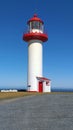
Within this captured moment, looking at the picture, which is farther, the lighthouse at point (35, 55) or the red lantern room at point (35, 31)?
the red lantern room at point (35, 31)

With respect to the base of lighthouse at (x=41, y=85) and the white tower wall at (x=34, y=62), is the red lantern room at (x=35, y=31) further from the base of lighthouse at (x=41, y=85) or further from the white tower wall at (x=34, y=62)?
the base of lighthouse at (x=41, y=85)

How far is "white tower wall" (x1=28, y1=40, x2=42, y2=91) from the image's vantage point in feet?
121

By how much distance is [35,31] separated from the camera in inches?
1506

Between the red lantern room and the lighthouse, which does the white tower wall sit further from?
the red lantern room

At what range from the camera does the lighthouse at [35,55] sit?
3681 centimetres

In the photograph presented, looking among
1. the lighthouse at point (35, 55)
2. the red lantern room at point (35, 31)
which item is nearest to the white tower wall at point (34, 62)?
the lighthouse at point (35, 55)

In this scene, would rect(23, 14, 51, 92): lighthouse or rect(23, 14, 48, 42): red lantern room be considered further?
rect(23, 14, 48, 42): red lantern room

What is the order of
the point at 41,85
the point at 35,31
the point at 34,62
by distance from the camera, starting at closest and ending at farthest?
the point at 34,62
the point at 41,85
the point at 35,31

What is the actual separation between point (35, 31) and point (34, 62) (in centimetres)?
506

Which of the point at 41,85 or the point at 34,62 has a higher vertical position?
the point at 34,62

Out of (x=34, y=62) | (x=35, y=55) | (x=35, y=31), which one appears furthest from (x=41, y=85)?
(x=35, y=31)

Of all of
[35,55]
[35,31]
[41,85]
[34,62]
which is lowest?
[41,85]

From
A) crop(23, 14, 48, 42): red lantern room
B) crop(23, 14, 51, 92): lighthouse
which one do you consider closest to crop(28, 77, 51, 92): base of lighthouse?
crop(23, 14, 51, 92): lighthouse

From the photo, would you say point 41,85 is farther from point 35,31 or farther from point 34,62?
point 35,31
